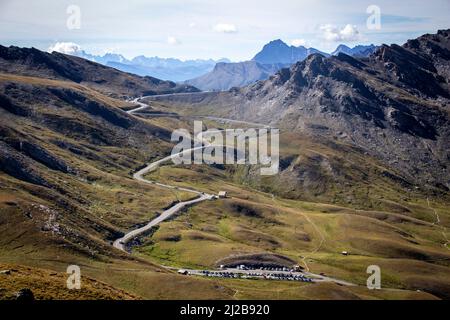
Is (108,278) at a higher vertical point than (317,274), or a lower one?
higher

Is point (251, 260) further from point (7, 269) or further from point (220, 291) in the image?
point (7, 269)

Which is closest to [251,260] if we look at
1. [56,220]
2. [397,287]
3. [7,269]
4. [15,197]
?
[397,287]

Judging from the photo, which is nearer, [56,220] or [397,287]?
[56,220]
